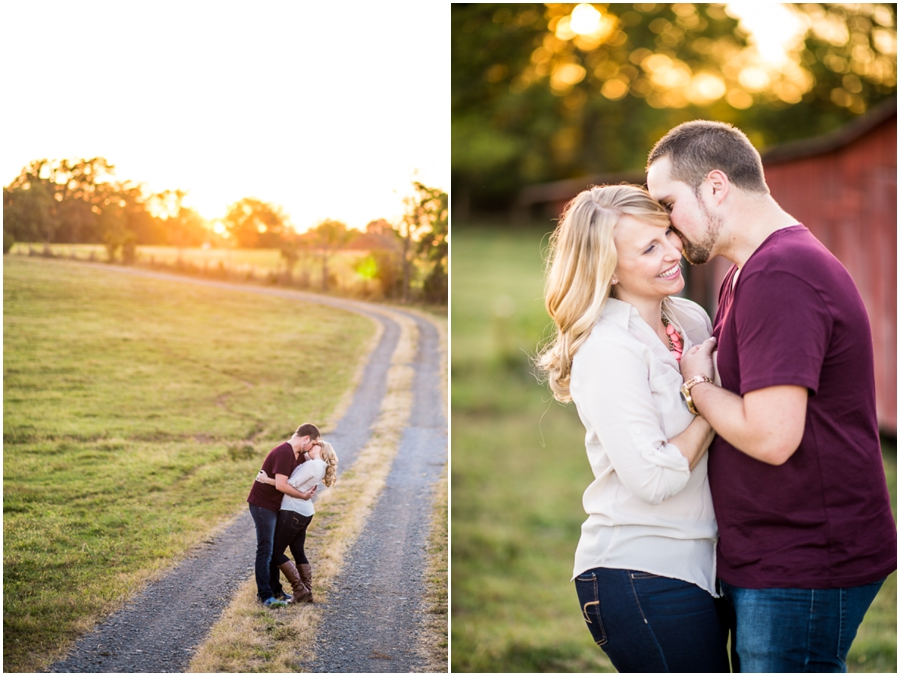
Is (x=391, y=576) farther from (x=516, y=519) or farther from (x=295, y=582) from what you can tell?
(x=516, y=519)

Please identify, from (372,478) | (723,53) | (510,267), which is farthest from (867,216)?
(510,267)

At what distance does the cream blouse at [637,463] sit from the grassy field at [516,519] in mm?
511

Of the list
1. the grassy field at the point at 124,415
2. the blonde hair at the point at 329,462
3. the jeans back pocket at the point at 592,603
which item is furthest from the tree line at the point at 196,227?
the jeans back pocket at the point at 592,603

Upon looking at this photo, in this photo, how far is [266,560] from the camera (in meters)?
2.46

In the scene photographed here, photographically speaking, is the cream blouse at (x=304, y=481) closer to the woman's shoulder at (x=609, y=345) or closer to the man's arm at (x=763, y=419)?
the woman's shoulder at (x=609, y=345)

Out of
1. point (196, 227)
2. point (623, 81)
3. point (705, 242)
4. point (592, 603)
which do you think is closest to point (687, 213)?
point (705, 242)

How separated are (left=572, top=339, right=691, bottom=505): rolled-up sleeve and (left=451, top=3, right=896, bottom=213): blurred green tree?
14.0ft

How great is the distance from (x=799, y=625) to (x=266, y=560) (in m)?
1.56

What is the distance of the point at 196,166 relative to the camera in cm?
274

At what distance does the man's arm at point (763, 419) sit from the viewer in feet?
5.45

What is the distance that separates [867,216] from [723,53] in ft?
26.9

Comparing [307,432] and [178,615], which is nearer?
[178,615]

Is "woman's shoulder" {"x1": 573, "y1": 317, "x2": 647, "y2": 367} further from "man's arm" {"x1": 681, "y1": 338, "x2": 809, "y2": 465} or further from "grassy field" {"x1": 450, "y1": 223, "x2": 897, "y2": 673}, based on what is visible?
"grassy field" {"x1": 450, "y1": 223, "x2": 897, "y2": 673}

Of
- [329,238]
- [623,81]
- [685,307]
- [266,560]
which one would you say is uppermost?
[623,81]
